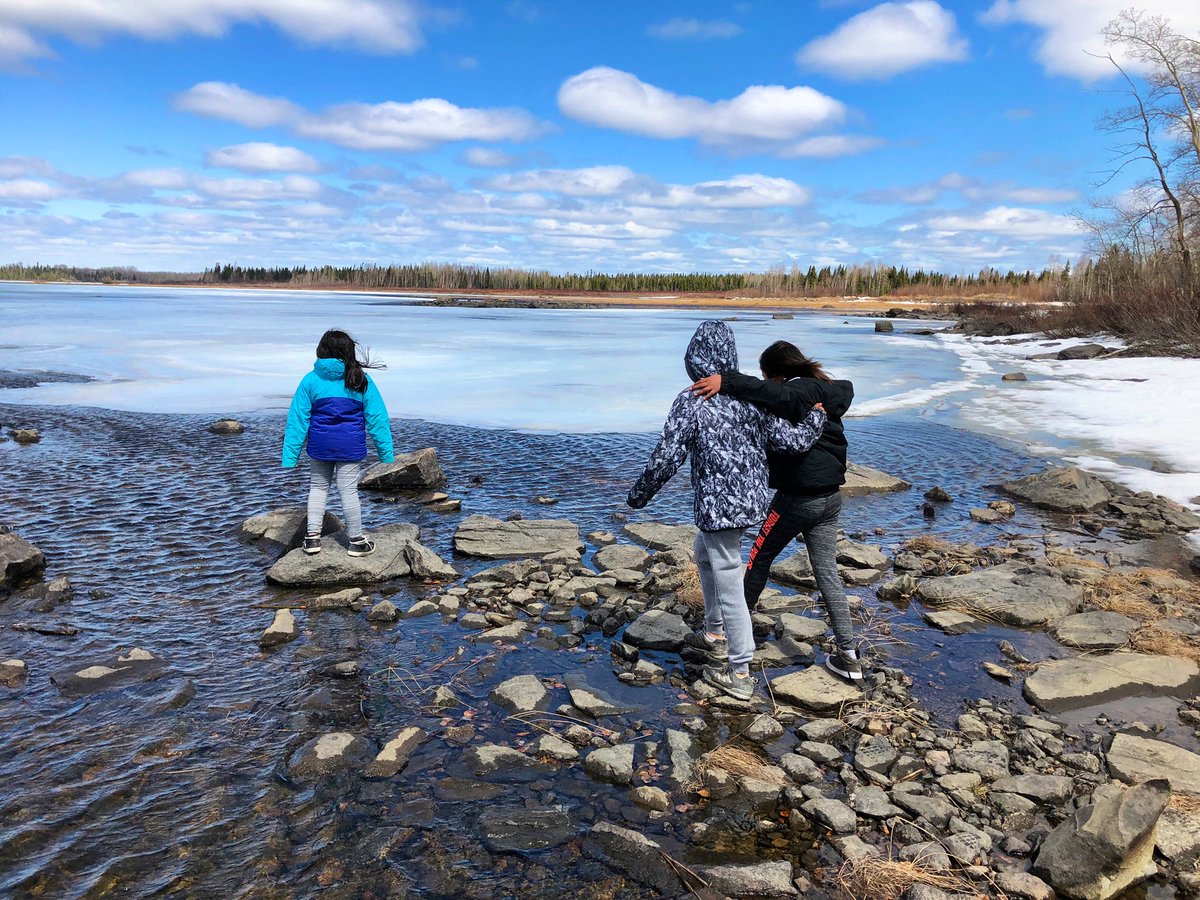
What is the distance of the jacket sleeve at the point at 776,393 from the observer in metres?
4.62

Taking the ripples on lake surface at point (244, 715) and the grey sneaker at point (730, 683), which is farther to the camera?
the grey sneaker at point (730, 683)

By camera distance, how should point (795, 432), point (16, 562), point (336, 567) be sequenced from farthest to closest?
point (336, 567), point (16, 562), point (795, 432)

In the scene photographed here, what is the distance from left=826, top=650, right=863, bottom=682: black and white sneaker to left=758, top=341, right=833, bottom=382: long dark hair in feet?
6.17

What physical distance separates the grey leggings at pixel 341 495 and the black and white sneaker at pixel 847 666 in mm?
4374

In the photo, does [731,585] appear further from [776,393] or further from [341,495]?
[341,495]

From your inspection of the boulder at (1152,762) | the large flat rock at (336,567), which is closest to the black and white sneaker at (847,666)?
the boulder at (1152,762)

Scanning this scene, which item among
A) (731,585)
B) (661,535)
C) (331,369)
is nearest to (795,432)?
(731,585)

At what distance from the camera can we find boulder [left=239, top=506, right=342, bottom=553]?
7617 mm

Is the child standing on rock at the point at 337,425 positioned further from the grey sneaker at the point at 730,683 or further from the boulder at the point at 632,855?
the boulder at the point at 632,855

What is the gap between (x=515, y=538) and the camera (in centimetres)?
806

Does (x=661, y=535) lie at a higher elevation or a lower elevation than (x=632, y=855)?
higher

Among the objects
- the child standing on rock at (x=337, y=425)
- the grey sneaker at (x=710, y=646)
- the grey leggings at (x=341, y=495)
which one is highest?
the child standing on rock at (x=337, y=425)

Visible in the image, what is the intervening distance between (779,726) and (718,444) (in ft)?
5.82

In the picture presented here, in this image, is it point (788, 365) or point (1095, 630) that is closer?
point (788, 365)
